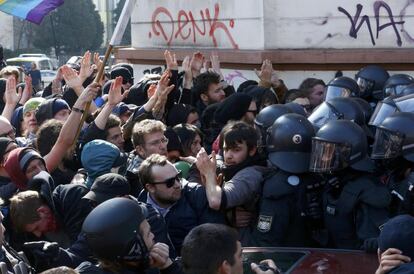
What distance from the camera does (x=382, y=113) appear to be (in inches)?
262

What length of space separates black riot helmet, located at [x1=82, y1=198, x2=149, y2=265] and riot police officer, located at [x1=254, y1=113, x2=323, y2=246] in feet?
4.55

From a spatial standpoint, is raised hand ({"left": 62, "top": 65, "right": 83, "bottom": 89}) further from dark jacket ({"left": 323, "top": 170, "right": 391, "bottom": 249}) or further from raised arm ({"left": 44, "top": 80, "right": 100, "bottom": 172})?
dark jacket ({"left": 323, "top": 170, "right": 391, "bottom": 249})

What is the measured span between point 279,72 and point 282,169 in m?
6.05

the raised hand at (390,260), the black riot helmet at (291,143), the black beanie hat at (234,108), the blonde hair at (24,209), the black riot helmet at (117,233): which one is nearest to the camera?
the raised hand at (390,260)

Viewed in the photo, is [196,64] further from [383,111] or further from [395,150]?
[395,150]

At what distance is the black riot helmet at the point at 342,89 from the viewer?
7984 mm

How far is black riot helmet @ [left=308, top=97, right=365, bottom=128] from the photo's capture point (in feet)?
21.6

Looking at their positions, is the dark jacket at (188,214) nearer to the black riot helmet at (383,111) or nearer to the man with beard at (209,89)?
the black riot helmet at (383,111)

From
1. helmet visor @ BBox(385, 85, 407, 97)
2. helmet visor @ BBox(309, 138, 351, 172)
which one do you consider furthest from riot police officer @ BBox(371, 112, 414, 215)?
helmet visor @ BBox(385, 85, 407, 97)

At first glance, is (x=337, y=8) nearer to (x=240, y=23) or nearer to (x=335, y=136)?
(x=240, y=23)

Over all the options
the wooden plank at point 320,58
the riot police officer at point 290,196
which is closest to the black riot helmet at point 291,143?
the riot police officer at point 290,196

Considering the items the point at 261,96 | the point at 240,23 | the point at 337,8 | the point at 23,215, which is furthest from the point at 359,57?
the point at 23,215

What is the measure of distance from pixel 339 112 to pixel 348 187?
4.68 feet

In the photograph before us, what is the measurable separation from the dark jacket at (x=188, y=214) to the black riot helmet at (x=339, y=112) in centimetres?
139
